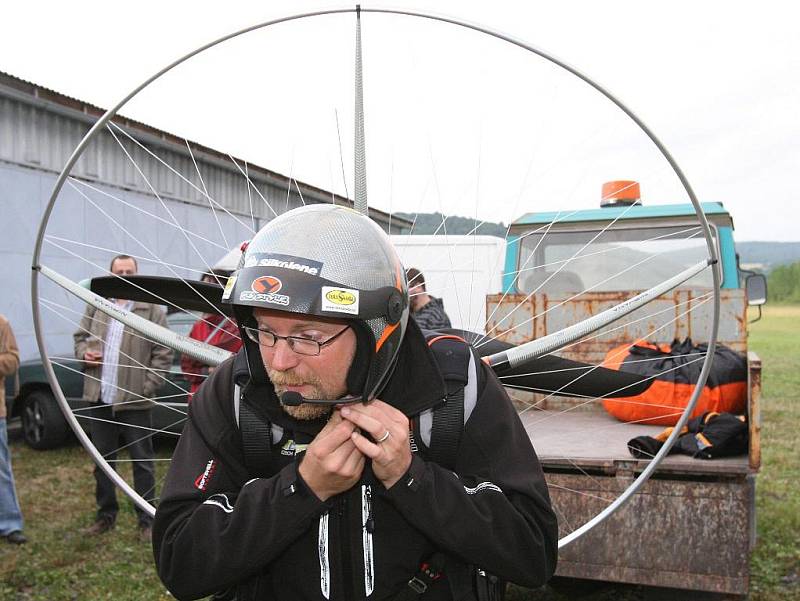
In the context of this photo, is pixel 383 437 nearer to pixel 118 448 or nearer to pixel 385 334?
pixel 385 334

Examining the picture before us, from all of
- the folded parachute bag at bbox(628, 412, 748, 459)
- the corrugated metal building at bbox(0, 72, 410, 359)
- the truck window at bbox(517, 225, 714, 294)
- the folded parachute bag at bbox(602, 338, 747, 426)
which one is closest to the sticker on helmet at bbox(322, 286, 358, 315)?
the folded parachute bag at bbox(628, 412, 748, 459)

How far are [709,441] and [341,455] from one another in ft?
9.54

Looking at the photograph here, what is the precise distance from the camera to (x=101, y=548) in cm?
570

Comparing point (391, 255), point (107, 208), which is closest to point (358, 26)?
point (391, 255)

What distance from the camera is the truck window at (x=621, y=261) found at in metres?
6.16

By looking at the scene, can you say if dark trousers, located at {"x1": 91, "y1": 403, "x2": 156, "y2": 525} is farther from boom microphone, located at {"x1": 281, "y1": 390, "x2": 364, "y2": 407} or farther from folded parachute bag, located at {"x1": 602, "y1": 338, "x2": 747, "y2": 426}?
boom microphone, located at {"x1": 281, "y1": 390, "x2": 364, "y2": 407}

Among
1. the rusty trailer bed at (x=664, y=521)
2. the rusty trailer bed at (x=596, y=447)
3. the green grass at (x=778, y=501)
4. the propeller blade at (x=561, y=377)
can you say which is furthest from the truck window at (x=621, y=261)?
the propeller blade at (x=561, y=377)

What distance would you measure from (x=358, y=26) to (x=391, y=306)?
3.34 ft

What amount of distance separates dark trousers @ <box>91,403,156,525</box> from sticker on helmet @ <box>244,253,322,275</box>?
4494mm

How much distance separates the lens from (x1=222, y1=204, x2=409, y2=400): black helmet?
64.3 inches

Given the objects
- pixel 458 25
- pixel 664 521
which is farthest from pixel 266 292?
pixel 664 521

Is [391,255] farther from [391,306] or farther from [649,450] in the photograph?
[649,450]

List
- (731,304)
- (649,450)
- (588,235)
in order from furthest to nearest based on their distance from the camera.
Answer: (588,235)
(731,304)
(649,450)

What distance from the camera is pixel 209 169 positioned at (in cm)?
1229
